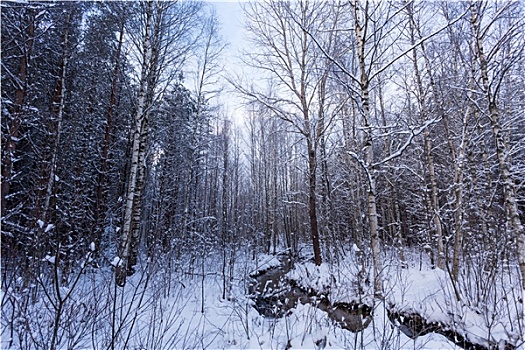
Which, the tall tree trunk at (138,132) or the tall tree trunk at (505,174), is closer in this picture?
the tall tree trunk at (505,174)

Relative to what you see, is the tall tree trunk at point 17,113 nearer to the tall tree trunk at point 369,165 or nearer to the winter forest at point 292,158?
the winter forest at point 292,158

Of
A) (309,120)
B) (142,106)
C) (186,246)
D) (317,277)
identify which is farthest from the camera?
(186,246)

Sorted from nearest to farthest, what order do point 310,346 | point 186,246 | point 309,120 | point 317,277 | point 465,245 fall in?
point 310,346 → point 465,245 → point 317,277 → point 309,120 → point 186,246

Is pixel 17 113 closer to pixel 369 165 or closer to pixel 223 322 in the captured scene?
pixel 223 322

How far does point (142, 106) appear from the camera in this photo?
6512 millimetres

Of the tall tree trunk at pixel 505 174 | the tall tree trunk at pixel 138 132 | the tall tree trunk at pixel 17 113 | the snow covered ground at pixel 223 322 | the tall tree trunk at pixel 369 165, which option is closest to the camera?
the snow covered ground at pixel 223 322

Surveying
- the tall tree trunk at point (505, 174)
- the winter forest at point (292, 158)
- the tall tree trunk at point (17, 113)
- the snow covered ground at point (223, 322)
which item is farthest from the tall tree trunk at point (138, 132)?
the tall tree trunk at point (505, 174)

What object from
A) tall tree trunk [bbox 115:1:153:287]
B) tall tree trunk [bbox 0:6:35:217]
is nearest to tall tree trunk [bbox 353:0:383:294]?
tall tree trunk [bbox 115:1:153:287]

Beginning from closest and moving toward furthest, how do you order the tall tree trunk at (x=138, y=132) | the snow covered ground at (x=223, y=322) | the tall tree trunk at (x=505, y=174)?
the snow covered ground at (x=223, y=322) < the tall tree trunk at (x=505, y=174) < the tall tree trunk at (x=138, y=132)

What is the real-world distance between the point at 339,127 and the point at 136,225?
28.2 ft

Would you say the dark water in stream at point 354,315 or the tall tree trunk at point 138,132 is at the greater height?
the tall tree trunk at point 138,132

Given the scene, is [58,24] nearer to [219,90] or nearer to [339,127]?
[219,90]

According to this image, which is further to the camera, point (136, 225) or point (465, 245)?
point (136, 225)

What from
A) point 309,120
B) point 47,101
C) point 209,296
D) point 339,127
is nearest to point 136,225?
point 209,296
